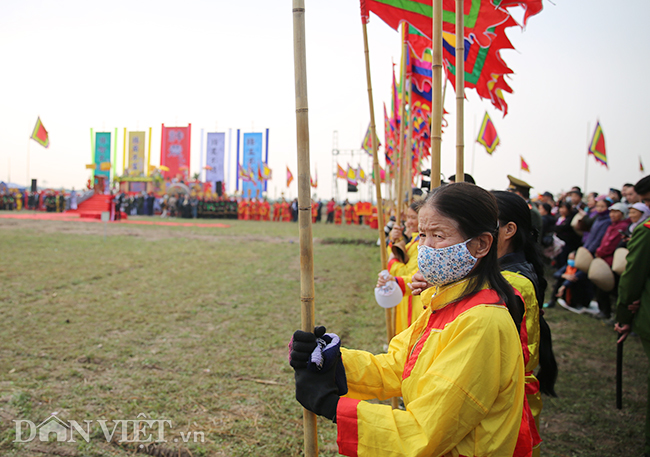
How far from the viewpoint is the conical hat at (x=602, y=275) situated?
4809mm

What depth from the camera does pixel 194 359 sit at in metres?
3.87

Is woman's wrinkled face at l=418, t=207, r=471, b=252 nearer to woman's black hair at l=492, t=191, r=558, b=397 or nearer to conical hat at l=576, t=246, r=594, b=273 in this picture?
woman's black hair at l=492, t=191, r=558, b=397

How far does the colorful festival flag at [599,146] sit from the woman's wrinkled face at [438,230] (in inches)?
532

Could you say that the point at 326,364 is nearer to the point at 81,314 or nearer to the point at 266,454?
the point at 266,454

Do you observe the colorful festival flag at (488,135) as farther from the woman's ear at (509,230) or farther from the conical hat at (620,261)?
the woman's ear at (509,230)

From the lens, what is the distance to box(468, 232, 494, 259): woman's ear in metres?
1.20

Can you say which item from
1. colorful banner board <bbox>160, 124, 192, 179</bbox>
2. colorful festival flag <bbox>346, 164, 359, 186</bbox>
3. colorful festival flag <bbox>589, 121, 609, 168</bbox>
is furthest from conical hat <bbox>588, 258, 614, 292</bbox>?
colorful banner board <bbox>160, 124, 192, 179</bbox>

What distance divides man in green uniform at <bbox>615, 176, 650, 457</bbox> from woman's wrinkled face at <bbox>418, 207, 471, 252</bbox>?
7.52 ft

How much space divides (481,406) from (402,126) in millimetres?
2582

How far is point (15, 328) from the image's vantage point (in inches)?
173

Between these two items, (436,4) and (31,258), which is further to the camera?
(31,258)

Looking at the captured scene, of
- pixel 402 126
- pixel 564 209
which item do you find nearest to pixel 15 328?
pixel 402 126

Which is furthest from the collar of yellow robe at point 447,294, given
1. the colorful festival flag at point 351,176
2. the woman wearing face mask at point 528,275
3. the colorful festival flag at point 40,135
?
the colorful festival flag at point 40,135

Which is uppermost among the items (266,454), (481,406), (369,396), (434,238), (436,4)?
(436,4)
